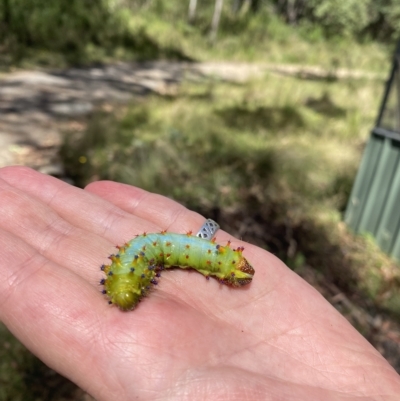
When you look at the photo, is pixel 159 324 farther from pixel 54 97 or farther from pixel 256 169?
pixel 54 97

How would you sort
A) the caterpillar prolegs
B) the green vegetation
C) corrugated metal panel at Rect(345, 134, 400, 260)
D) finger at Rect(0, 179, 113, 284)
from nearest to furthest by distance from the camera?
the caterpillar prolegs < finger at Rect(0, 179, 113, 284) < corrugated metal panel at Rect(345, 134, 400, 260) < the green vegetation

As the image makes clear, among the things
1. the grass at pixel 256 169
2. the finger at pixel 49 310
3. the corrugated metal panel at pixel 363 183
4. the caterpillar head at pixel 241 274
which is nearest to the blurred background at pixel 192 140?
the grass at pixel 256 169

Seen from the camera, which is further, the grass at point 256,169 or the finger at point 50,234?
the grass at point 256,169

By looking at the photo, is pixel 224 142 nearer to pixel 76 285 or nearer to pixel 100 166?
pixel 100 166

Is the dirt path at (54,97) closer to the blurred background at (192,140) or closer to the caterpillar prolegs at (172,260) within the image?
the blurred background at (192,140)

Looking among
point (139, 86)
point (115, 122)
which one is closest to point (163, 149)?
point (115, 122)

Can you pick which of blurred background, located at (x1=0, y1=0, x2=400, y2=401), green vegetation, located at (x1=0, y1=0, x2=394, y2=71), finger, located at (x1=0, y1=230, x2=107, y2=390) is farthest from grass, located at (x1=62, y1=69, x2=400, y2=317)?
green vegetation, located at (x1=0, y1=0, x2=394, y2=71)

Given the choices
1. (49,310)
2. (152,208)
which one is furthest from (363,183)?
(49,310)

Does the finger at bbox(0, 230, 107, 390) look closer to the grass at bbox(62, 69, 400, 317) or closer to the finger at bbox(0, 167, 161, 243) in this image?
the finger at bbox(0, 167, 161, 243)

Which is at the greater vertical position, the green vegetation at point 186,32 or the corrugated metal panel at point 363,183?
the green vegetation at point 186,32
